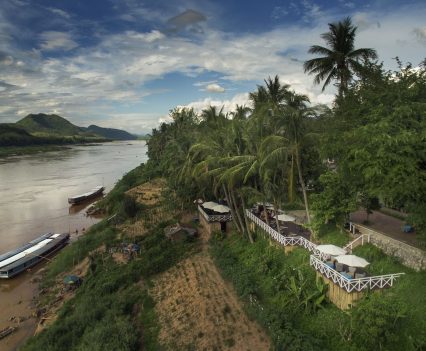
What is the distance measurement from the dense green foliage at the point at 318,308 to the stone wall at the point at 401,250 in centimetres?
32

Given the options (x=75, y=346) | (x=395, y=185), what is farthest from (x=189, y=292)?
(x=395, y=185)

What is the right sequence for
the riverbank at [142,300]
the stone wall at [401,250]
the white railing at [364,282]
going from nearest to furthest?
1. the white railing at [364,282]
2. the stone wall at [401,250]
3. the riverbank at [142,300]

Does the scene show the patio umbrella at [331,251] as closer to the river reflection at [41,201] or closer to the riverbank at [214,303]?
the riverbank at [214,303]

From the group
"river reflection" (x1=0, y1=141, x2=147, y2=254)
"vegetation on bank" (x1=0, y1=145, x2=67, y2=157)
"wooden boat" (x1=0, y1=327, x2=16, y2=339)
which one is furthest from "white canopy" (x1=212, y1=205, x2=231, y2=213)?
"vegetation on bank" (x1=0, y1=145, x2=67, y2=157)

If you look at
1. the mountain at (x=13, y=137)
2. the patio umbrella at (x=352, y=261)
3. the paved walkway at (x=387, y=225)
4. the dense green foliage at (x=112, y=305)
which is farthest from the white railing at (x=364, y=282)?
the mountain at (x=13, y=137)

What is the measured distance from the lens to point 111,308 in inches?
758

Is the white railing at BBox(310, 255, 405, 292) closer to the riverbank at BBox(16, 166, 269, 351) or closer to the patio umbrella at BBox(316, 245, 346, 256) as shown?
the patio umbrella at BBox(316, 245, 346, 256)

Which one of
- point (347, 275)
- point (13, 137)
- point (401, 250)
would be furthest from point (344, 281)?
point (13, 137)

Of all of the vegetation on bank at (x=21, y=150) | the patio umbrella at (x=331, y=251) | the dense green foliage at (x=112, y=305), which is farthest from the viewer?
the vegetation on bank at (x=21, y=150)

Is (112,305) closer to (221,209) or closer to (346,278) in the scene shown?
(221,209)

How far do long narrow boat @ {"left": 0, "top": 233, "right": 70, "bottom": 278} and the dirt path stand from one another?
14662 millimetres

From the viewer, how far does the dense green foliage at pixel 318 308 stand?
11.2 meters

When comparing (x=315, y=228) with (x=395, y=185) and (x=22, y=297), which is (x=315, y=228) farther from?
(x=22, y=297)

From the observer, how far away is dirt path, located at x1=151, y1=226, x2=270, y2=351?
14.7m
